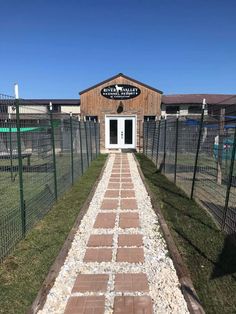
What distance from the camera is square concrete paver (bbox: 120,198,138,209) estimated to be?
22.4 feet

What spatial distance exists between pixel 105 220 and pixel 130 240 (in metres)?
1.10

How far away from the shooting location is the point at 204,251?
4434 mm

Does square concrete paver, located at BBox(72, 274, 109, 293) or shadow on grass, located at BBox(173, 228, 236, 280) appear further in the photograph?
shadow on grass, located at BBox(173, 228, 236, 280)

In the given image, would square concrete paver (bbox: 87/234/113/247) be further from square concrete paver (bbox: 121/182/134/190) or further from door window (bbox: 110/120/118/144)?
door window (bbox: 110/120/118/144)

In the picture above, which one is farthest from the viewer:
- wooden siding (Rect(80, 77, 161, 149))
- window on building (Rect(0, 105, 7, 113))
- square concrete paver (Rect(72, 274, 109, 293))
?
wooden siding (Rect(80, 77, 161, 149))

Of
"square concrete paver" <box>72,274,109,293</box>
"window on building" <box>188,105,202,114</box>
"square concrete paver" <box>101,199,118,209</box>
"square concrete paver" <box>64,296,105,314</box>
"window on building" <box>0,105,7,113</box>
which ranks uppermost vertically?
"window on building" <box>0,105,7,113</box>

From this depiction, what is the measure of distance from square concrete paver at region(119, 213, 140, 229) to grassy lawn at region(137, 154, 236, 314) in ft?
1.84

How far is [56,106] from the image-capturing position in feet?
97.1

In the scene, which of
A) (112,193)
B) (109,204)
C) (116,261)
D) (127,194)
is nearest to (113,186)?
(112,193)

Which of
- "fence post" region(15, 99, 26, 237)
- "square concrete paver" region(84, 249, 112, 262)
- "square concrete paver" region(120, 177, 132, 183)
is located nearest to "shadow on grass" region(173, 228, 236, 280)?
"square concrete paver" region(84, 249, 112, 262)

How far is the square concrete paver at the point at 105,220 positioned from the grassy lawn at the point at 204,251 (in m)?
0.98

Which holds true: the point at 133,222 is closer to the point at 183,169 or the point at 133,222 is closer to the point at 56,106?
the point at 183,169

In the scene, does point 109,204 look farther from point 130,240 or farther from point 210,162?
point 210,162

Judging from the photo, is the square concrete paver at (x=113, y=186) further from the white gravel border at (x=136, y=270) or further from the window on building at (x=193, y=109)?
the window on building at (x=193, y=109)
